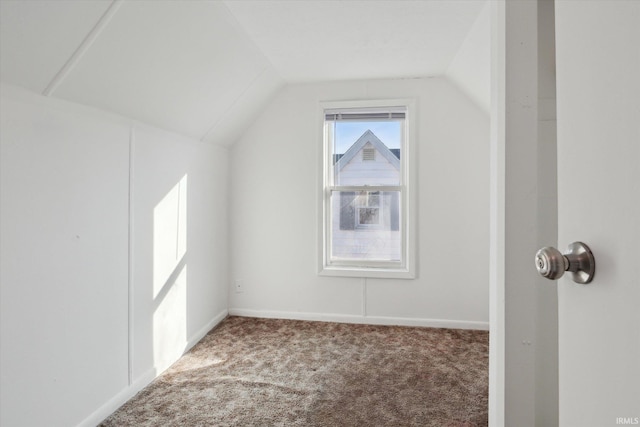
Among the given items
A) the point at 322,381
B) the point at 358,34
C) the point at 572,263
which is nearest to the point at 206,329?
the point at 322,381

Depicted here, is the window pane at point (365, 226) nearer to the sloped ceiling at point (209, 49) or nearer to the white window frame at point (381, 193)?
the white window frame at point (381, 193)

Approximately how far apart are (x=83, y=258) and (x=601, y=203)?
6.59 feet

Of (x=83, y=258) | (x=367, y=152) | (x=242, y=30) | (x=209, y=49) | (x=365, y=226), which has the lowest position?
(x=83, y=258)

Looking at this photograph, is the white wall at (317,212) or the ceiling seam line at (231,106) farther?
the white wall at (317,212)

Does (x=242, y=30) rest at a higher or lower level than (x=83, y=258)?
higher

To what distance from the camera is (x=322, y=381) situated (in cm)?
229

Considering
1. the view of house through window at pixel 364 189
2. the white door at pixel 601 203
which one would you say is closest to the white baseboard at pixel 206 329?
the view of house through window at pixel 364 189

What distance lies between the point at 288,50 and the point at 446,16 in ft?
3.64

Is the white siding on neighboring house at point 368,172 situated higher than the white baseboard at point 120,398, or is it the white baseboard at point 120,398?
the white siding on neighboring house at point 368,172

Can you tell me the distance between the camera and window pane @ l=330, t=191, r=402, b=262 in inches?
137

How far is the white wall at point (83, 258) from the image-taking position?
1.43 metres

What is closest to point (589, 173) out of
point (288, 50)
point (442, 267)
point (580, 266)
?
point (580, 266)

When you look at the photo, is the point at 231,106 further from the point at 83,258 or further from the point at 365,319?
the point at 365,319

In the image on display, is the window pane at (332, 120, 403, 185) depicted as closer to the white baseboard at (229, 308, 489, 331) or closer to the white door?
the white baseboard at (229, 308, 489, 331)
